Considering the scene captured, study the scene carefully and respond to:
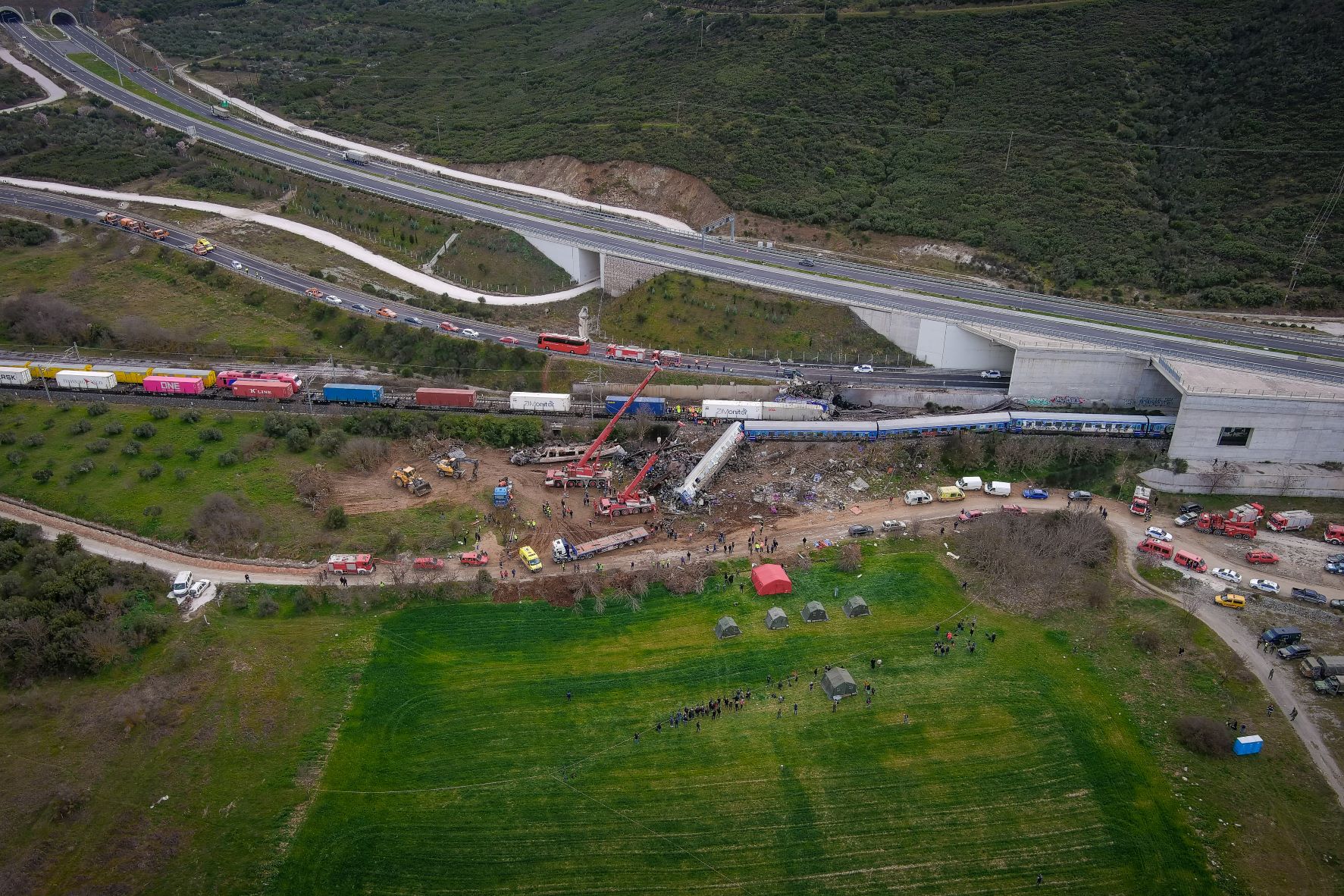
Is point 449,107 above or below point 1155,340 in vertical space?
above

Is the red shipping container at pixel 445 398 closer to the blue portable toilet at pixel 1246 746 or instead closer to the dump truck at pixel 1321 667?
the blue portable toilet at pixel 1246 746

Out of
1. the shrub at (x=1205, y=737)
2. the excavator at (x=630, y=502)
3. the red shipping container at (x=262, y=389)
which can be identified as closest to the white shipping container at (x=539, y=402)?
the excavator at (x=630, y=502)

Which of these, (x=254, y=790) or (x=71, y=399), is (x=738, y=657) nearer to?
(x=254, y=790)

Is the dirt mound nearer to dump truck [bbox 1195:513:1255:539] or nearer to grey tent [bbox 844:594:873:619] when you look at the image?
grey tent [bbox 844:594:873:619]

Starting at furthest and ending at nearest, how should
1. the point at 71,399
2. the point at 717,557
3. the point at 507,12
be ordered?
the point at 507,12 < the point at 71,399 < the point at 717,557

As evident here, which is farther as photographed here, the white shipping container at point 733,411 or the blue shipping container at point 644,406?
the blue shipping container at point 644,406

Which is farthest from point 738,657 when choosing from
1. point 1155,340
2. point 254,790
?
point 1155,340

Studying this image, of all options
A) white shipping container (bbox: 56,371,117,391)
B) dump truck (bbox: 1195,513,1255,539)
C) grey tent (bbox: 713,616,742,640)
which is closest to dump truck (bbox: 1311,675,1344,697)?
dump truck (bbox: 1195,513,1255,539)
